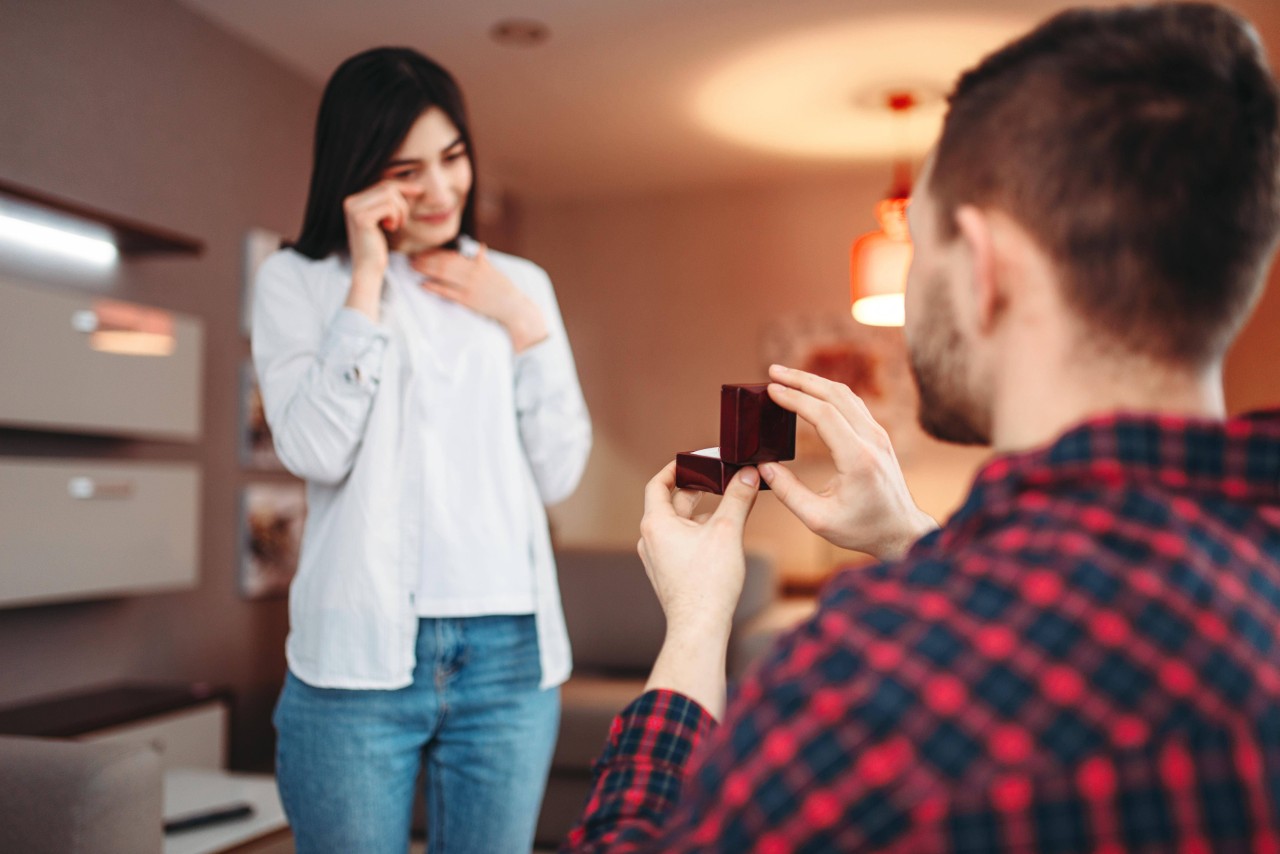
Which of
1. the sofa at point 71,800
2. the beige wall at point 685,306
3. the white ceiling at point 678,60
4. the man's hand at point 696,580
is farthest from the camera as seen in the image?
the beige wall at point 685,306

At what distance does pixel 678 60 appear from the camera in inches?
148

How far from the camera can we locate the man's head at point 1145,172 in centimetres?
59

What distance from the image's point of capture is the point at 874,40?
358cm

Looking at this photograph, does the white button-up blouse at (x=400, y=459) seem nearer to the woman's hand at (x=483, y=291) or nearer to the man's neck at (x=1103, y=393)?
the woman's hand at (x=483, y=291)

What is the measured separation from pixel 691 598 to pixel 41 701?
253cm

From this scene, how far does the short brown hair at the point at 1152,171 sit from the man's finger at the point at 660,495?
1.23ft

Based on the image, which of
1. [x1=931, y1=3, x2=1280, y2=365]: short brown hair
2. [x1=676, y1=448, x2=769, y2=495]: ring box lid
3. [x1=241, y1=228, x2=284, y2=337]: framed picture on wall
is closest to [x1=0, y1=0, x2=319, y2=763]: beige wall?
[x1=241, y1=228, x2=284, y2=337]: framed picture on wall

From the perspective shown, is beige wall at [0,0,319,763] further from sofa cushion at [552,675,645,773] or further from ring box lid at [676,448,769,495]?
ring box lid at [676,448,769,495]

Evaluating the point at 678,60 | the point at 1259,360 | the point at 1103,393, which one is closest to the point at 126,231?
the point at 678,60

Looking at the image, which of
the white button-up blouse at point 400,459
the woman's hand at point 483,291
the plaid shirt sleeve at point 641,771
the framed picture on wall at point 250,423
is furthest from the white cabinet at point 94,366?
the plaid shirt sleeve at point 641,771

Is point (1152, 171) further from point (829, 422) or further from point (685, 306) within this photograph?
point (685, 306)

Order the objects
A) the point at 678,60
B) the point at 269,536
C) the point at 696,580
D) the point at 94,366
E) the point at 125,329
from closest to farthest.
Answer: the point at 696,580
the point at 94,366
the point at 125,329
the point at 269,536
the point at 678,60

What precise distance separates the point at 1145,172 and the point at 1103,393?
0.41ft

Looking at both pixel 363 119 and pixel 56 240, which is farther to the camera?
pixel 56 240
